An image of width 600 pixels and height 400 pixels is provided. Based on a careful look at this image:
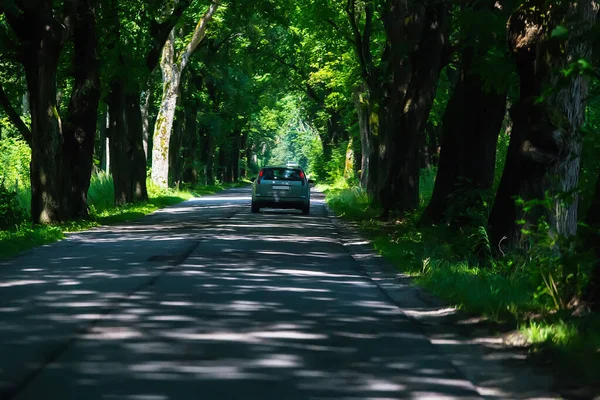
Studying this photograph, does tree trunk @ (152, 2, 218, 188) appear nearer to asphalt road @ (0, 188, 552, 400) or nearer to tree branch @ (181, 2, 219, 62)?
tree branch @ (181, 2, 219, 62)

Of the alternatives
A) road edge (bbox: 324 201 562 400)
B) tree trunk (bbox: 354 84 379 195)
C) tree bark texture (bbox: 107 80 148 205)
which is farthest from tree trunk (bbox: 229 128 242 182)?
road edge (bbox: 324 201 562 400)

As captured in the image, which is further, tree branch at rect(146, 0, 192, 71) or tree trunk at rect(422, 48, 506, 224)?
tree branch at rect(146, 0, 192, 71)

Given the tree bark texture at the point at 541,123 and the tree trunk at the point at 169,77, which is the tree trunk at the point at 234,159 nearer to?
the tree trunk at the point at 169,77

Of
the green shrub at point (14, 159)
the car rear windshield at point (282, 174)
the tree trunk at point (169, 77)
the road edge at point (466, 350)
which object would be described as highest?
the tree trunk at point (169, 77)

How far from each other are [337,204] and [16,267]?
1021 inches

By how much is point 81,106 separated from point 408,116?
815 cm

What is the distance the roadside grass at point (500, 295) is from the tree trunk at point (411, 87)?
6107 mm

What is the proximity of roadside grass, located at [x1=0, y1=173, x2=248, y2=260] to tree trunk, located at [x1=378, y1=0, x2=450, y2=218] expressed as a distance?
7534mm

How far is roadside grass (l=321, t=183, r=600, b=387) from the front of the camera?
7551mm

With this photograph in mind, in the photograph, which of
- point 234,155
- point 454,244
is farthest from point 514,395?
point 234,155

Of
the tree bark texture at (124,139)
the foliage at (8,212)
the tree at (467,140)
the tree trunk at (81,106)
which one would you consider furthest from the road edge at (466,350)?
the tree bark texture at (124,139)

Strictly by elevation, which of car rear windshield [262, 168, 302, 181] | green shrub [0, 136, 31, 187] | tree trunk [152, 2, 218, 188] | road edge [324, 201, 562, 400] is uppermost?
tree trunk [152, 2, 218, 188]

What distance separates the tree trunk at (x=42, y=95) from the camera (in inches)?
954

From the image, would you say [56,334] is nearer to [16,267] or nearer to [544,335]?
[544,335]
